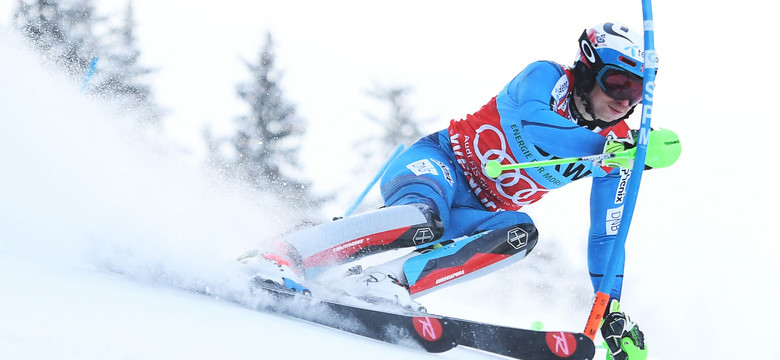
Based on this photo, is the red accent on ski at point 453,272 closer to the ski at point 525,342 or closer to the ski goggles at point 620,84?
the ski at point 525,342

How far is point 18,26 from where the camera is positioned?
14445 mm

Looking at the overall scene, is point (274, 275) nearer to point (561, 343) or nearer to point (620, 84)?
point (561, 343)

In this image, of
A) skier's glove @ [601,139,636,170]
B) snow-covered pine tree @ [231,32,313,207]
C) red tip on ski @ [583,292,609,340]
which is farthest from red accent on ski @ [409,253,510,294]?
snow-covered pine tree @ [231,32,313,207]

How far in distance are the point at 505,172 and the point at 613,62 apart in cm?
80

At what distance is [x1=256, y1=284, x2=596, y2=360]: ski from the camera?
2.22 meters

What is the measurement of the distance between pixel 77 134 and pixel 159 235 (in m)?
2.14

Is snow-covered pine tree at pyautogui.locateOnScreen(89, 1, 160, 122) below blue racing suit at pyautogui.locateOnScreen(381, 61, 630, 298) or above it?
above

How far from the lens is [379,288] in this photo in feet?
8.72

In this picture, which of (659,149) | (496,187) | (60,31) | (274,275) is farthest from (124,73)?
(659,149)

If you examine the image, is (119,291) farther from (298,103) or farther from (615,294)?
(298,103)

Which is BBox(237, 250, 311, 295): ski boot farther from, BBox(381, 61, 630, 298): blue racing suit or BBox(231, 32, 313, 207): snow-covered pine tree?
BBox(231, 32, 313, 207): snow-covered pine tree

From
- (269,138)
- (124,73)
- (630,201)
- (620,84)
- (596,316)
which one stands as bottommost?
(596,316)

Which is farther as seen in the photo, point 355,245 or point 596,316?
point 355,245

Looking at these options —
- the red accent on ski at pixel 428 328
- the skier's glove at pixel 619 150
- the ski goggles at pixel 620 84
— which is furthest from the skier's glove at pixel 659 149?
the red accent on ski at pixel 428 328
